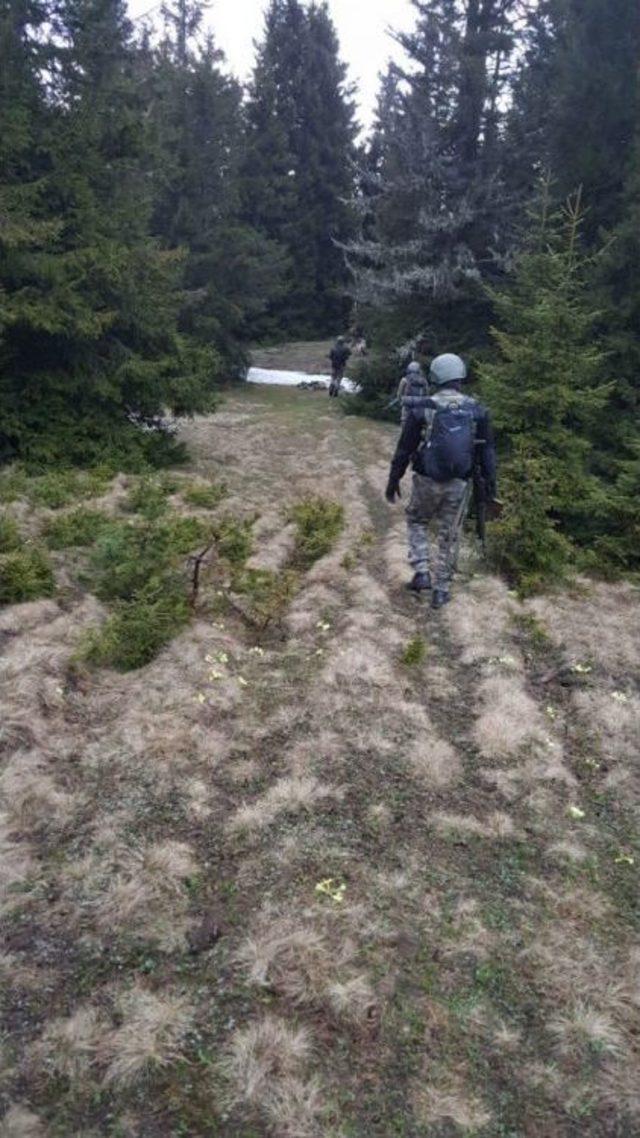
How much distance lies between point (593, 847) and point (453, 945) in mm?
1647

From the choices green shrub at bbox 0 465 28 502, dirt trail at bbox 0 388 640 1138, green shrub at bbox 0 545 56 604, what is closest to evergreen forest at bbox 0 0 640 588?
green shrub at bbox 0 465 28 502

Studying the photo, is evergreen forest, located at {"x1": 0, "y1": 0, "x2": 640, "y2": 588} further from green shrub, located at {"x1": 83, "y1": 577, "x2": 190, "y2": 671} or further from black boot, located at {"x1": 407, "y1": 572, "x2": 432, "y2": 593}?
green shrub, located at {"x1": 83, "y1": 577, "x2": 190, "y2": 671}

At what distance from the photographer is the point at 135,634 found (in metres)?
7.75

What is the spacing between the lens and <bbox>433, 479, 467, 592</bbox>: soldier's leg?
922 cm

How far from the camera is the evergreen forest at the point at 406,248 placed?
12242mm

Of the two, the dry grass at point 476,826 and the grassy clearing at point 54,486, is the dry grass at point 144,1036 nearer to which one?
the dry grass at point 476,826

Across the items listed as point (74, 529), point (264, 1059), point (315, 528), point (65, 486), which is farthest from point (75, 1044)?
point (65, 486)

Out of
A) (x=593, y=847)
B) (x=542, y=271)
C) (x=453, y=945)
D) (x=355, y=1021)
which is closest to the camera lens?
(x=355, y=1021)

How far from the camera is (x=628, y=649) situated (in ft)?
30.0

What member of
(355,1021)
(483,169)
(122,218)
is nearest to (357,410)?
(483,169)

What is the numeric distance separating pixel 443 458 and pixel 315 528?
380 cm

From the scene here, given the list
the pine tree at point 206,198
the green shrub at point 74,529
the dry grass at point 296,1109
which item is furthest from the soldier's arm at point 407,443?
the pine tree at point 206,198

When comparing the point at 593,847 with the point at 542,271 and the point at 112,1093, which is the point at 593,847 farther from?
the point at 542,271

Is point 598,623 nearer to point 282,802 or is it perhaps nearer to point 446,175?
point 282,802
